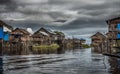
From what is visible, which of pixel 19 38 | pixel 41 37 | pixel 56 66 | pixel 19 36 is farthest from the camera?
pixel 41 37

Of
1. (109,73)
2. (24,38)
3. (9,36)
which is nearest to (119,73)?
(109,73)

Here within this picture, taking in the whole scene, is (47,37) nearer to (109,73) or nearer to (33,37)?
(33,37)

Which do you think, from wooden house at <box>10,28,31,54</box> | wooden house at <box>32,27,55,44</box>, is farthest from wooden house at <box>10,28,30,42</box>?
wooden house at <box>32,27,55,44</box>

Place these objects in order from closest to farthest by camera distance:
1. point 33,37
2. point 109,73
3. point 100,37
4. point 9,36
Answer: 1. point 109,73
2. point 9,36
3. point 33,37
4. point 100,37

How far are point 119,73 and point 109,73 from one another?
69 cm

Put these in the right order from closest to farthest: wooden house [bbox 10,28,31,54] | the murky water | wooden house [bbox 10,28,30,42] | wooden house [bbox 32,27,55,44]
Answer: the murky water
wooden house [bbox 10,28,31,54]
wooden house [bbox 10,28,30,42]
wooden house [bbox 32,27,55,44]

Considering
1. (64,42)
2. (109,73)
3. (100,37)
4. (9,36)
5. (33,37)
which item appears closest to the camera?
(109,73)

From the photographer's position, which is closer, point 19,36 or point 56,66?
point 56,66

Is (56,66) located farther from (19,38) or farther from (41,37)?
(41,37)

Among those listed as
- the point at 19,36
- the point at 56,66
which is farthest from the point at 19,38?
the point at 56,66

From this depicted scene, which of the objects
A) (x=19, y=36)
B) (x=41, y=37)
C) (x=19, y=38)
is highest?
(x=19, y=36)

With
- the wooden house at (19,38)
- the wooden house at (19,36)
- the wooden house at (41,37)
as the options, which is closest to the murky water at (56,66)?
the wooden house at (19,38)

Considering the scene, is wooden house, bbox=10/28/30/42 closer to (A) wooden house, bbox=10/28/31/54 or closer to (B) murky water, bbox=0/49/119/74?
(A) wooden house, bbox=10/28/31/54

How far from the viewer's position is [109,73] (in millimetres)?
20266
